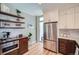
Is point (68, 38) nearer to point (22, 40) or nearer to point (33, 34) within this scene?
point (33, 34)

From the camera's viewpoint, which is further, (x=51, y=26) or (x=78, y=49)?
(x=51, y=26)

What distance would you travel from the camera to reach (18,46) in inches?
81.7

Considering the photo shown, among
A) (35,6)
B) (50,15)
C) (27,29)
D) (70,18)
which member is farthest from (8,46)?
(70,18)

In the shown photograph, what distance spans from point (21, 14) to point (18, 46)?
66 centimetres

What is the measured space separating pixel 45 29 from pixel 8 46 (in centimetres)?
83

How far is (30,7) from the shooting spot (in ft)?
6.52

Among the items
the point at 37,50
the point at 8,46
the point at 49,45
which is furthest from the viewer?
the point at 49,45

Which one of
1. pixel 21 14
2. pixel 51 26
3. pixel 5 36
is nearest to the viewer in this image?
pixel 5 36

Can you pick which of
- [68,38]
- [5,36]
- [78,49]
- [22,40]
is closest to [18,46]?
[22,40]

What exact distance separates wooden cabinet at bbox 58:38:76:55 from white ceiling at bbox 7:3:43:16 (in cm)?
74

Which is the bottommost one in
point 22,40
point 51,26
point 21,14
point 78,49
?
point 78,49

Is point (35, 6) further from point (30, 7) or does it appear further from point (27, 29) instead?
point (27, 29)

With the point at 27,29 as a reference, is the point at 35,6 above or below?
above

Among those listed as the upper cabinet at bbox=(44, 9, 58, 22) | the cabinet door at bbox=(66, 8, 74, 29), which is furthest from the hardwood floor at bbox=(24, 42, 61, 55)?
the cabinet door at bbox=(66, 8, 74, 29)
